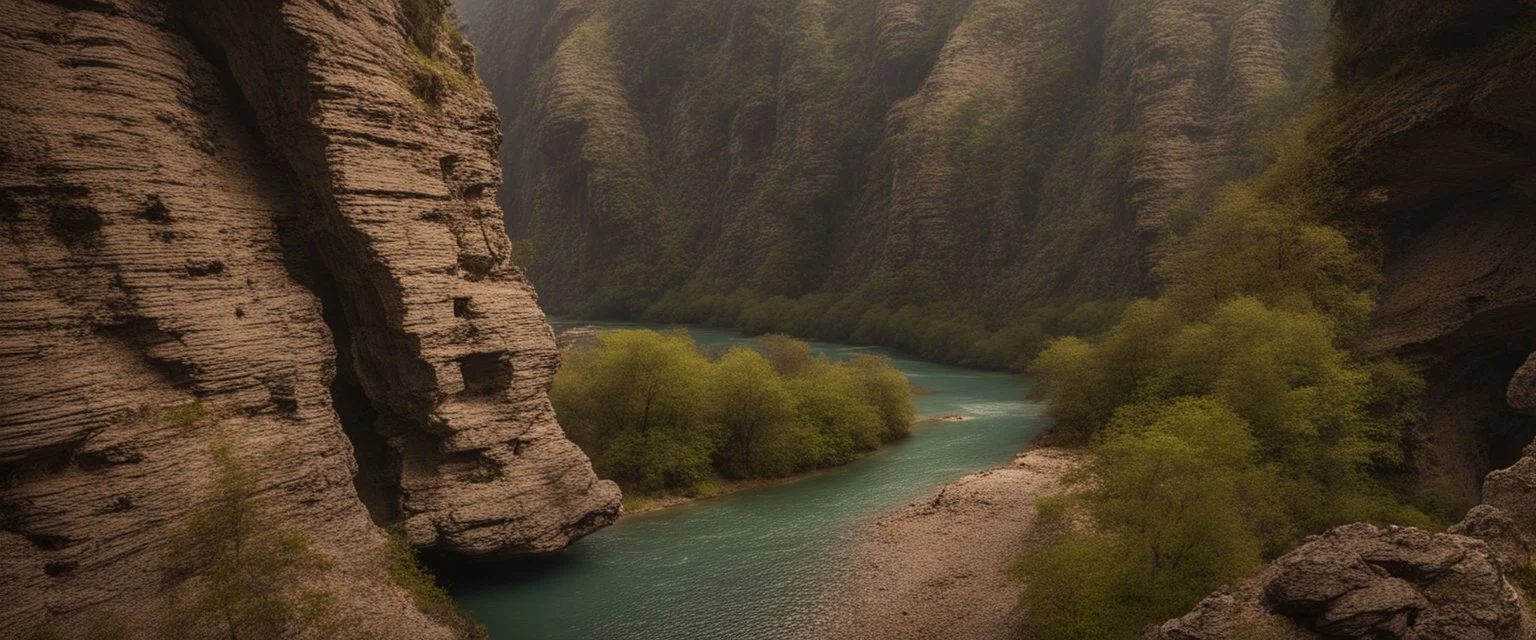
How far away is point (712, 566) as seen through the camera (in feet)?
106

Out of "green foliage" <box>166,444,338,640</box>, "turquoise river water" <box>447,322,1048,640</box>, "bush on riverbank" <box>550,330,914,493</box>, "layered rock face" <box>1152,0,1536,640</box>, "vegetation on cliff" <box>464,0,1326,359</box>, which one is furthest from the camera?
"vegetation on cliff" <box>464,0,1326,359</box>

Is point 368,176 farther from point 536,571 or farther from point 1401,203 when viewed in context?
point 1401,203

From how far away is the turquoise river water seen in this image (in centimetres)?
2742

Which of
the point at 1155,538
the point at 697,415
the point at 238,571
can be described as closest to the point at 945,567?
the point at 1155,538

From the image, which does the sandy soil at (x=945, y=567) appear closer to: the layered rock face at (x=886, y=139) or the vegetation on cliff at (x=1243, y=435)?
the vegetation on cliff at (x=1243, y=435)

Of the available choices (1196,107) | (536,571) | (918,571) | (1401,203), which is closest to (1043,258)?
(1196,107)

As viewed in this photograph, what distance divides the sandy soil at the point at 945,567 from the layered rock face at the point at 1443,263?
8060mm

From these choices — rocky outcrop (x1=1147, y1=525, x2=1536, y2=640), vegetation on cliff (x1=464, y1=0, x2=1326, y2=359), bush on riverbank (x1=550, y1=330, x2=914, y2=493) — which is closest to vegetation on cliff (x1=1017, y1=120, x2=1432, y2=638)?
rocky outcrop (x1=1147, y1=525, x2=1536, y2=640)

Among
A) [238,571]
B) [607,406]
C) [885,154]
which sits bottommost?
[238,571]

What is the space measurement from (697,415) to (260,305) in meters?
24.7

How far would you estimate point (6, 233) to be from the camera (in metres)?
19.3

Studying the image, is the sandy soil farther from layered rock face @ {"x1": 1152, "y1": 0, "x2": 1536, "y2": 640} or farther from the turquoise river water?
layered rock face @ {"x1": 1152, "y1": 0, "x2": 1536, "y2": 640}

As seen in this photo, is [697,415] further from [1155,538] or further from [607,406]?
[1155,538]

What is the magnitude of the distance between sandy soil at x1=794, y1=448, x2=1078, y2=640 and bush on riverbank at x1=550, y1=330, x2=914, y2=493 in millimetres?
11251
